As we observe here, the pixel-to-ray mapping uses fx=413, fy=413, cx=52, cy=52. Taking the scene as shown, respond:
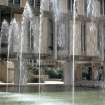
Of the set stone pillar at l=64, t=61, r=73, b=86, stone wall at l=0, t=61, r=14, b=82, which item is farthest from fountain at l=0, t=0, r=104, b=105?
stone wall at l=0, t=61, r=14, b=82

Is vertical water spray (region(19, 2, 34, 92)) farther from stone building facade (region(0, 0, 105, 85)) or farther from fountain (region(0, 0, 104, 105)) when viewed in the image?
stone building facade (region(0, 0, 105, 85))

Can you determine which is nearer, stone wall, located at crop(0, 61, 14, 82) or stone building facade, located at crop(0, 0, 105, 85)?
stone wall, located at crop(0, 61, 14, 82)

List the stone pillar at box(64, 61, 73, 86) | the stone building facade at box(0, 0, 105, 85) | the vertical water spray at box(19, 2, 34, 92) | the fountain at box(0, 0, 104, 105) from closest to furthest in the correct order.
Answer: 1. the fountain at box(0, 0, 104, 105)
2. the stone pillar at box(64, 61, 73, 86)
3. the vertical water spray at box(19, 2, 34, 92)
4. the stone building facade at box(0, 0, 105, 85)

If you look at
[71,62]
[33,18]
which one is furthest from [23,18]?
[71,62]

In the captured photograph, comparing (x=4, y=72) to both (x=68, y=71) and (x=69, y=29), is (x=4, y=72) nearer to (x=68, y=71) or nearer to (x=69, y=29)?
(x=68, y=71)

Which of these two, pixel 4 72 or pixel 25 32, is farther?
pixel 25 32

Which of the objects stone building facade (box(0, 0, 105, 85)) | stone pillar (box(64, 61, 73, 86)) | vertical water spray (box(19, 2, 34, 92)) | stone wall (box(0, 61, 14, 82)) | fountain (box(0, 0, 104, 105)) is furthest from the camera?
stone building facade (box(0, 0, 105, 85))

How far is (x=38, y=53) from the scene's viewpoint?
39312 mm

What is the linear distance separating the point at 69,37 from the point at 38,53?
201 inches

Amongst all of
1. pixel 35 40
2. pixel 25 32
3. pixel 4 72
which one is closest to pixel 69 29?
pixel 35 40

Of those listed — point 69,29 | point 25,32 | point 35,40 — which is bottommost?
point 35,40

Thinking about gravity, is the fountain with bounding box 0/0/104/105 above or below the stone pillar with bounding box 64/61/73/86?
above

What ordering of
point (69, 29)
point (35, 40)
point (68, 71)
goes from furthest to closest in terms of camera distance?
point (69, 29) → point (35, 40) → point (68, 71)

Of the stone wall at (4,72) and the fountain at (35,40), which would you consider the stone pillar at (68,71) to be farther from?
the stone wall at (4,72)
